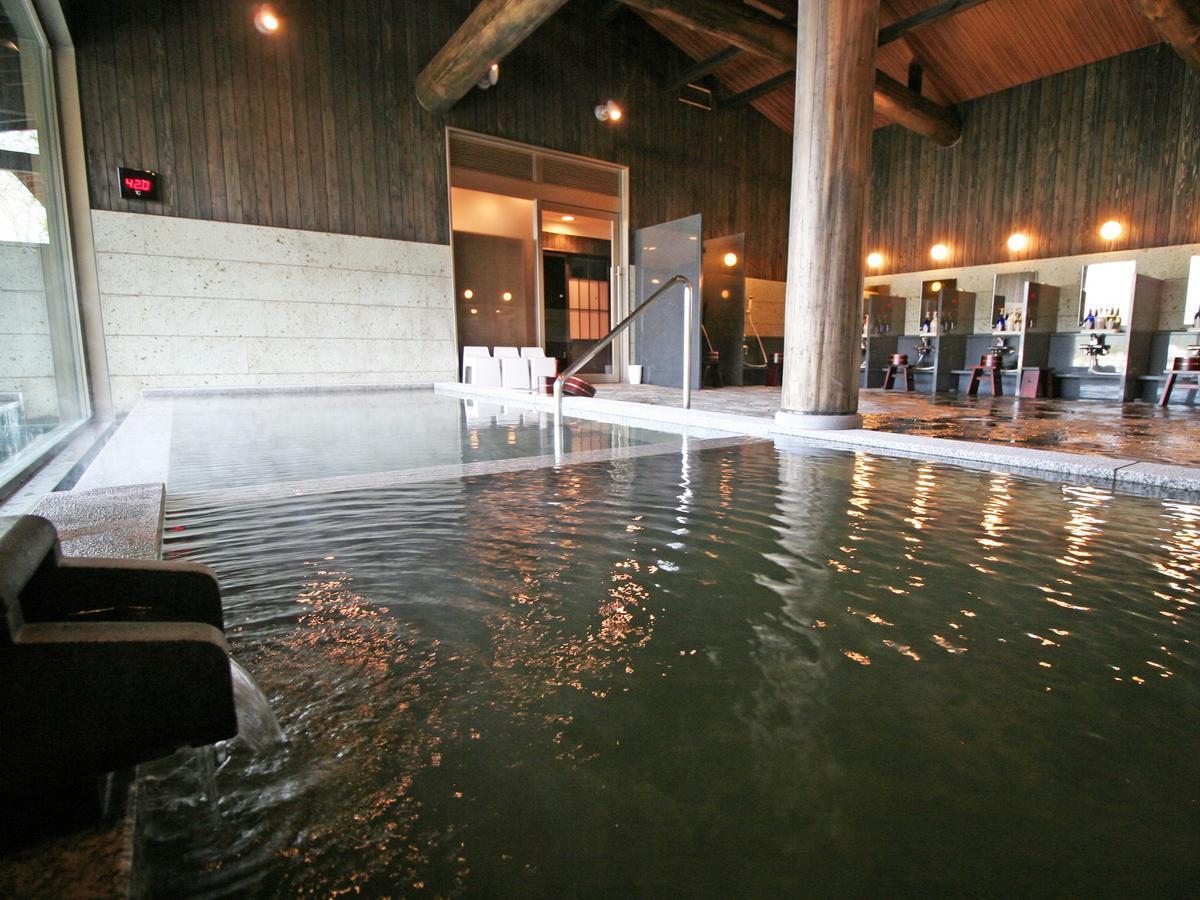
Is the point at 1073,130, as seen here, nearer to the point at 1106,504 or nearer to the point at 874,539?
the point at 1106,504

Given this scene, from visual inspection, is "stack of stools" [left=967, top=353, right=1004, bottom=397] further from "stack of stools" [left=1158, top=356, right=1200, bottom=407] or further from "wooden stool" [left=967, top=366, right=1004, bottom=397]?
"stack of stools" [left=1158, top=356, right=1200, bottom=407]

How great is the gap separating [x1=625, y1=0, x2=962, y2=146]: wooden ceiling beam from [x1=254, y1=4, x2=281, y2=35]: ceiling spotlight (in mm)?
3875

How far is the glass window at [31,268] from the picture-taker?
3561 mm

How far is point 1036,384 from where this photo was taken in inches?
332

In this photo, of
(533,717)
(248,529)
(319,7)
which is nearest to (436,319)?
(319,7)

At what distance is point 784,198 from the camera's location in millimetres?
11961

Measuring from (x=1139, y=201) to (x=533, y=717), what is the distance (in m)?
10.8

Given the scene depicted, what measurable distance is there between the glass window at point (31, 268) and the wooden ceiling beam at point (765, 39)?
5094 millimetres

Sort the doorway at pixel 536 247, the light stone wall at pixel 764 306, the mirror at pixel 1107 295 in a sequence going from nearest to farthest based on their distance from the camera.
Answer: the mirror at pixel 1107 295, the doorway at pixel 536 247, the light stone wall at pixel 764 306

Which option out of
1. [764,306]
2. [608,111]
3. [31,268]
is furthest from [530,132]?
[31,268]

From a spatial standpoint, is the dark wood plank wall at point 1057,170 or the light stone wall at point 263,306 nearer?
the light stone wall at point 263,306

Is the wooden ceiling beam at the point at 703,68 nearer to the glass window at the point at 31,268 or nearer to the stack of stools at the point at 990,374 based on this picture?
the stack of stools at the point at 990,374

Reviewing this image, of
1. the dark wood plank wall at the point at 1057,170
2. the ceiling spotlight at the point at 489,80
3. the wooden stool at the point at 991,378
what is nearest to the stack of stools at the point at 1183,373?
the wooden stool at the point at 991,378

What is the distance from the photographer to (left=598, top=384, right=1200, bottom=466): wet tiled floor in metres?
3.46
